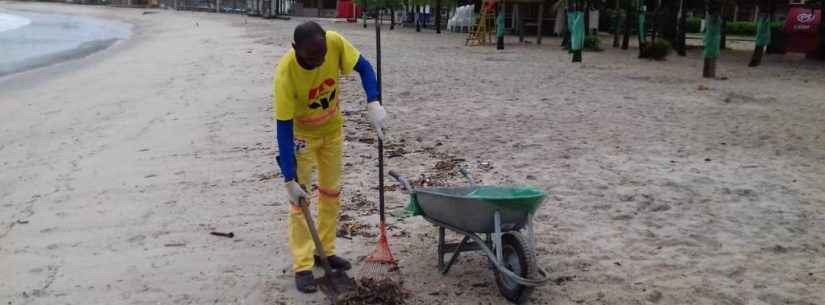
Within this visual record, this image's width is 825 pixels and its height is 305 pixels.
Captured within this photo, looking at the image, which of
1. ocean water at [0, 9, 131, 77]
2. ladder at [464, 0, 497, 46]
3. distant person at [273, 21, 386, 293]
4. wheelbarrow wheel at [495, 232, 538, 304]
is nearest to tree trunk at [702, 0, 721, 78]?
ladder at [464, 0, 497, 46]

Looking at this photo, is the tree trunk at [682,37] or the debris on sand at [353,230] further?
the tree trunk at [682,37]

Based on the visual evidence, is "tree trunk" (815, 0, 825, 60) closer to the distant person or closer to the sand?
the sand

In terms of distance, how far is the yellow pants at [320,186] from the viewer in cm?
418

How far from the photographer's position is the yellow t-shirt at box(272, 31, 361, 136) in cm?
388

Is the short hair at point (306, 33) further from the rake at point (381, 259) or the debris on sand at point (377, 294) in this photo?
the debris on sand at point (377, 294)

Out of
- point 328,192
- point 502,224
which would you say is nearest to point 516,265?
point 502,224

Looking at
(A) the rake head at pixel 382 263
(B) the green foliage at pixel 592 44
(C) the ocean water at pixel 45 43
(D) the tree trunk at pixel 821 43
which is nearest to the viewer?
(A) the rake head at pixel 382 263

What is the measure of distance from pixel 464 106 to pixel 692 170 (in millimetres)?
4480

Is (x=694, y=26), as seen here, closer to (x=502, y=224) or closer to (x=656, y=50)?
(x=656, y=50)

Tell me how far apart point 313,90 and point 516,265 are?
1.47m

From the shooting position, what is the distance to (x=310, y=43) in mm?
3742

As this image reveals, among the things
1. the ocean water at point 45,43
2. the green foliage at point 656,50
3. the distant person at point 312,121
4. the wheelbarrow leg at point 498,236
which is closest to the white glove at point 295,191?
the distant person at point 312,121

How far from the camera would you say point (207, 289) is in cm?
429

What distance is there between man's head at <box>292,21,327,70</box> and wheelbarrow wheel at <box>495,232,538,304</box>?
1423 mm
